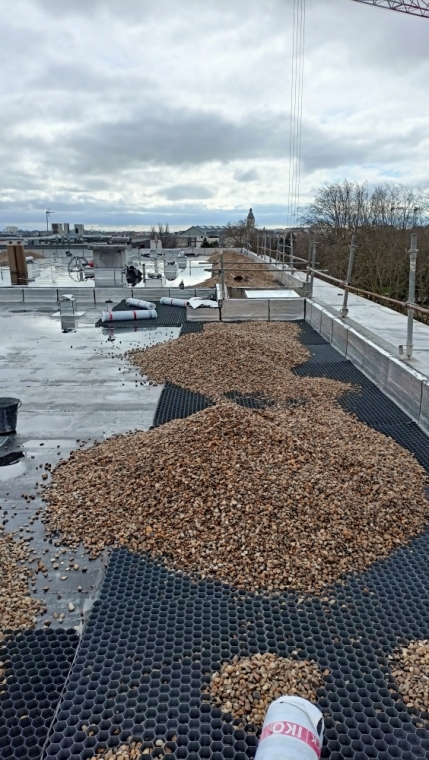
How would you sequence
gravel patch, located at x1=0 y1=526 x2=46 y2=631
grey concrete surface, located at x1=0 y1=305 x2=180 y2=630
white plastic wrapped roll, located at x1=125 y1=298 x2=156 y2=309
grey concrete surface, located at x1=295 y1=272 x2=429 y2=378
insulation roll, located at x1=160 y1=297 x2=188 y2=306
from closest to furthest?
gravel patch, located at x1=0 y1=526 x2=46 y2=631 → grey concrete surface, located at x1=0 y1=305 x2=180 y2=630 → grey concrete surface, located at x1=295 y1=272 x2=429 y2=378 → white plastic wrapped roll, located at x1=125 y1=298 x2=156 y2=309 → insulation roll, located at x1=160 y1=297 x2=188 y2=306

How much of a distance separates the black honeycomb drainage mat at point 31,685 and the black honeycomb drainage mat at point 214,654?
8 cm

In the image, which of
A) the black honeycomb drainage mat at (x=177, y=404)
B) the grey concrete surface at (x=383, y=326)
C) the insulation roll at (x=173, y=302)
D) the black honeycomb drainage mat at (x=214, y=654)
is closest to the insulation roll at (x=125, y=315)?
the insulation roll at (x=173, y=302)

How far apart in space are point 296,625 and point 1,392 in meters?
4.67

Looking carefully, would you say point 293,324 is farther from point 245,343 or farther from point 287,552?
point 287,552

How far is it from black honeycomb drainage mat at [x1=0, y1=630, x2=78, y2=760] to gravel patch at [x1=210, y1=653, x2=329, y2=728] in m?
0.67

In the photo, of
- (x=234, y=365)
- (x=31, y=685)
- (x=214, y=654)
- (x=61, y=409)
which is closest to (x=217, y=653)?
(x=214, y=654)

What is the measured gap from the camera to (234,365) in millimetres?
6398

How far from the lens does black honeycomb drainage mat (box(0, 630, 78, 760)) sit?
1876 millimetres

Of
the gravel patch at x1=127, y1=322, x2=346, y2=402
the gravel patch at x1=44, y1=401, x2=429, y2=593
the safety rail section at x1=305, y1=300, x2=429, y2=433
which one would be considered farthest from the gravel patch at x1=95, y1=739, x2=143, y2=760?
the gravel patch at x1=127, y1=322, x2=346, y2=402

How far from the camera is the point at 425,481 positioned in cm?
364

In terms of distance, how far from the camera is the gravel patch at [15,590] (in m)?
A: 2.46

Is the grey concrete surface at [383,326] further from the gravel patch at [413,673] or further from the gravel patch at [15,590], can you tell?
the gravel patch at [15,590]

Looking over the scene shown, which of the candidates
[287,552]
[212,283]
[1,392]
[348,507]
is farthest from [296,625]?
[212,283]

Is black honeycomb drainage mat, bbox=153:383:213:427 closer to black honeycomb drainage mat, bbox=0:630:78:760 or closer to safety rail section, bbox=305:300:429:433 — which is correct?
safety rail section, bbox=305:300:429:433
